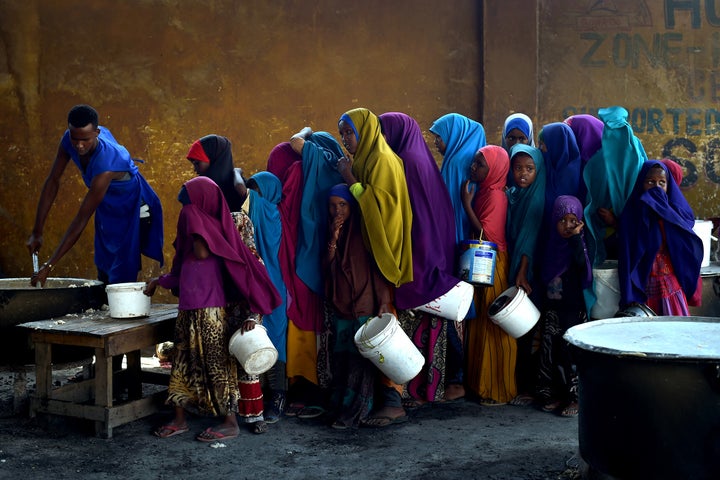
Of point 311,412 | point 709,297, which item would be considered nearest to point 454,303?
point 311,412

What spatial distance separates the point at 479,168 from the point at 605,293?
1.03m

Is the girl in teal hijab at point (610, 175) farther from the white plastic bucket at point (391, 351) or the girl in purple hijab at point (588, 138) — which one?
the white plastic bucket at point (391, 351)

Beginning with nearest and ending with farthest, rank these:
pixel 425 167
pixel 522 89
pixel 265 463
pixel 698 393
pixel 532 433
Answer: pixel 698 393, pixel 265 463, pixel 532 433, pixel 425 167, pixel 522 89

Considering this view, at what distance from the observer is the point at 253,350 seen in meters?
3.89

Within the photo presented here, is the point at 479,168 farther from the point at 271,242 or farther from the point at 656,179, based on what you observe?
the point at 271,242

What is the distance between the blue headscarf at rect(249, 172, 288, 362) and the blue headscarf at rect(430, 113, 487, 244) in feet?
3.50

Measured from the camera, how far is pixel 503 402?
470 cm

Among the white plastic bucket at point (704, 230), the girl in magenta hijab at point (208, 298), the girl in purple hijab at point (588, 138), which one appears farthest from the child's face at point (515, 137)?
the girl in magenta hijab at point (208, 298)

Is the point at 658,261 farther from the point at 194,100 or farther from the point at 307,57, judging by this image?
the point at 194,100

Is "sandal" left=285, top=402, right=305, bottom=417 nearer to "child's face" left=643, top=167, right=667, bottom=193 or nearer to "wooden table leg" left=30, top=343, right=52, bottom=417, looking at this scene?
"wooden table leg" left=30, top=343, right=52, bottom=417

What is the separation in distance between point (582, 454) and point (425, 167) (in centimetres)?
201

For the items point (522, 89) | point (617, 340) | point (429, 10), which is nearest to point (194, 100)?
point (429, 10)

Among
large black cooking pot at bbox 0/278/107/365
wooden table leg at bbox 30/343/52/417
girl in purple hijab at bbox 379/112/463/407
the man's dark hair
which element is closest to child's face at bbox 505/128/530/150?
girl in purple hijab at bbox 379/112/463/407

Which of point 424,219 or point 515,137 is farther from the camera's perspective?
point 515,137
